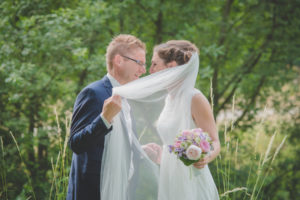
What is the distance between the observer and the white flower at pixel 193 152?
1902 mm

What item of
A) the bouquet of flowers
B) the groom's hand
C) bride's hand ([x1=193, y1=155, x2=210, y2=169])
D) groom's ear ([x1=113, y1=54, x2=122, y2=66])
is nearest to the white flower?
the bouquet of flowers

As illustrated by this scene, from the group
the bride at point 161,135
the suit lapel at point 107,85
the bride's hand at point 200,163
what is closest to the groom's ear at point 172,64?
the bride at point 161,135

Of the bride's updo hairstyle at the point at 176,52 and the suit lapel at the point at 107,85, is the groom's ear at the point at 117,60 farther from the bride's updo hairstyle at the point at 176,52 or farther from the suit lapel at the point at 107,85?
the bride's updo hairstyle at the point at 176,52

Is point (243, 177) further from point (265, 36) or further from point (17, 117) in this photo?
point (17, 117)

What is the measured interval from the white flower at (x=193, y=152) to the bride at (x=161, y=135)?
19 cm

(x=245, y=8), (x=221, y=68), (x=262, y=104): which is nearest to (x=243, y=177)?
(x=262, y=104)

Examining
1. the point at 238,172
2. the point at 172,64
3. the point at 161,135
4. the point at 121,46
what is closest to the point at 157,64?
the point at 172,64

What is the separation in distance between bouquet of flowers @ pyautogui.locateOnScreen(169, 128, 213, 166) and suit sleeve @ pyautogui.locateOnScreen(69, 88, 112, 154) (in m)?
0.50

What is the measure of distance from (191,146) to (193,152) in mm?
59

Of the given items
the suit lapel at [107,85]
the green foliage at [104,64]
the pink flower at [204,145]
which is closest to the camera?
the pink flower at [204,145]

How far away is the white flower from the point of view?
6.24 ft

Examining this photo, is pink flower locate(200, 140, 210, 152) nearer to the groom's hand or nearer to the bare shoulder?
the bare shoulder

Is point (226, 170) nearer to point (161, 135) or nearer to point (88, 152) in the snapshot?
point (161, 135)

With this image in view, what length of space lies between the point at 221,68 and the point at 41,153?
12.7 ft
